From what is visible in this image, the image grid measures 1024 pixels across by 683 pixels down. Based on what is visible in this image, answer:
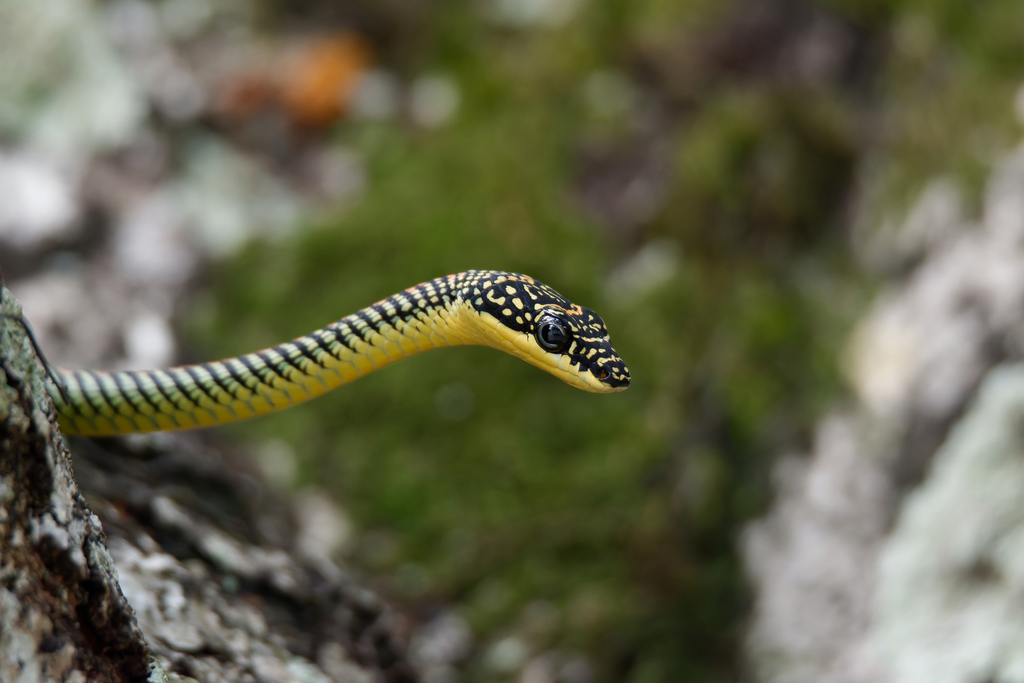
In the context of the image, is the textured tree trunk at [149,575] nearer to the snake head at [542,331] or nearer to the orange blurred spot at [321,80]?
the snake head at [542,331]

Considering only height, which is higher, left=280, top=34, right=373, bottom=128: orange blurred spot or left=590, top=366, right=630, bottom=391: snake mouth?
left=280, top=34, right=373, bottom=128: orange blurred spot

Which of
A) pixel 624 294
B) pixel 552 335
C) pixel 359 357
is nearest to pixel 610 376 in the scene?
pixel 552 335

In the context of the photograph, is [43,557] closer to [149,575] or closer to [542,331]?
[149,575]

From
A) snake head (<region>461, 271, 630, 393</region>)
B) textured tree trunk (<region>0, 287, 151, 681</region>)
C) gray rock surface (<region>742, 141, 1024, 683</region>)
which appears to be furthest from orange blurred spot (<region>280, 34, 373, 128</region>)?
textured tree trunk (<region>0, 287, 151, 681</region>)

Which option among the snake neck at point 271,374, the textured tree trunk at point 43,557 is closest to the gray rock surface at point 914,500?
the snake neck at point 271,374

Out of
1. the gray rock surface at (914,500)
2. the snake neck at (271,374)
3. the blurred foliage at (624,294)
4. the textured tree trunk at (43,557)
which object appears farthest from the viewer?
the blurred foliage at (624,294)

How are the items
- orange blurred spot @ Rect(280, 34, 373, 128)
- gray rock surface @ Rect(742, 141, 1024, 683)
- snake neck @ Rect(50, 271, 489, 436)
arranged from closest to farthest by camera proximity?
snake neck @ Rect(50, 271, 489, 436)
gray rock surface @ Rect(742, 141, 1024, 683)
orange blurred spot @ Rect(280, 34, 373, 128)

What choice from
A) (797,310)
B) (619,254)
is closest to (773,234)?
(797,310)

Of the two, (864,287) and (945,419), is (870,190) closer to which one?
(864,287)

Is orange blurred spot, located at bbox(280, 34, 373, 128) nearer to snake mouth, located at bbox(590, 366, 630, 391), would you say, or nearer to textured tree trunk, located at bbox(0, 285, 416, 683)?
textured tree trunk, located at bbox(0, 285, 416, 683)
